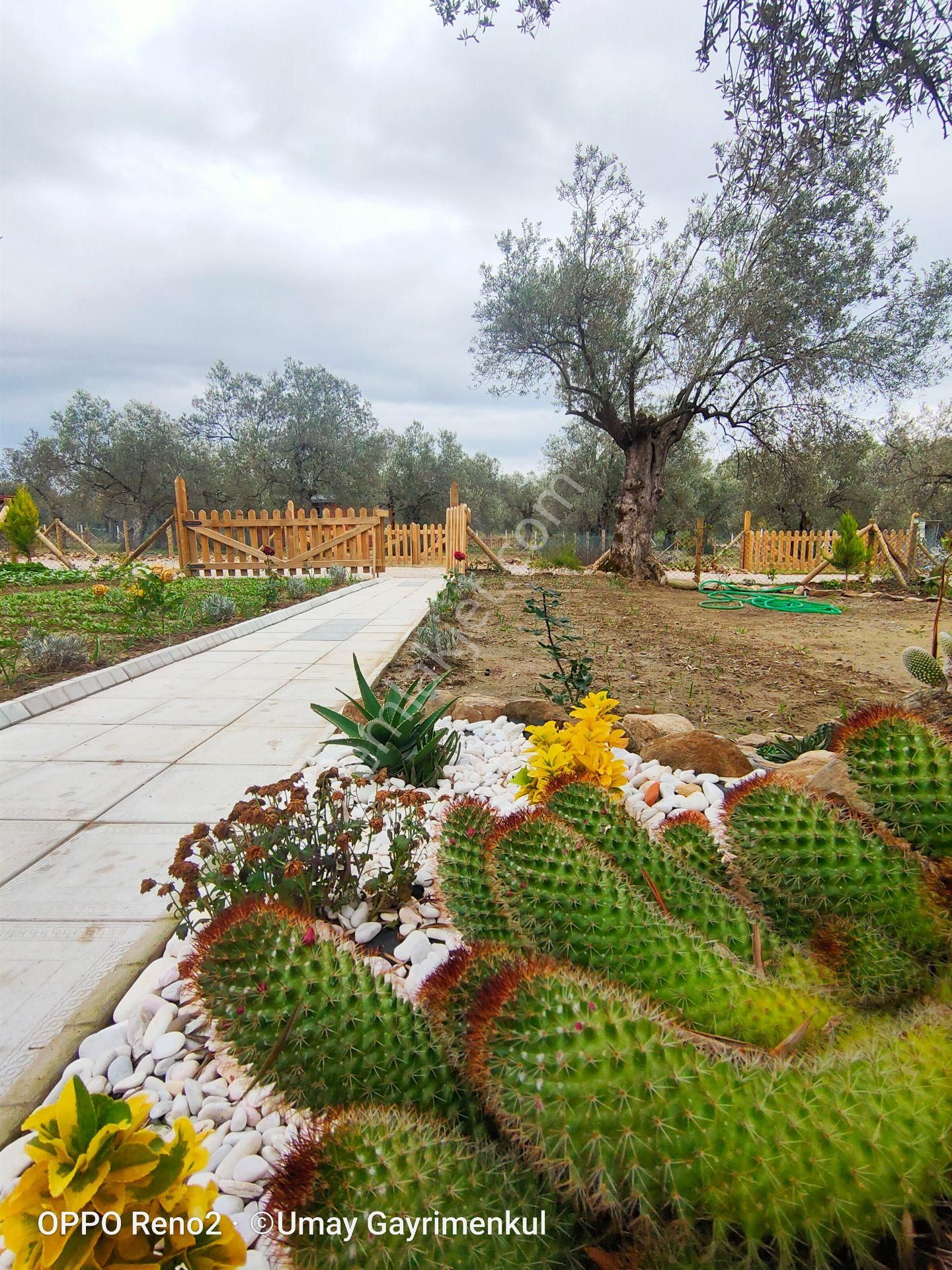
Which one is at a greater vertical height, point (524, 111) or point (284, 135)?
point (284, 135)

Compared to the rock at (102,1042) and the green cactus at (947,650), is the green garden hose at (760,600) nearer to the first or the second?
the green cactus at (947,650)

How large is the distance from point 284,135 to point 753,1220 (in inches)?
233

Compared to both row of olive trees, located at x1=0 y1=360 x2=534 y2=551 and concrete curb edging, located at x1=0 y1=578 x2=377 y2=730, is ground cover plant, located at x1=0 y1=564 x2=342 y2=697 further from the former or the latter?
row of olive trees, located at x1=0 y1=360 x2=534 y2=551

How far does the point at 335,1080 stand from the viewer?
2.39ft

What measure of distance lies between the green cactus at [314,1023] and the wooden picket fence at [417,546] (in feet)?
44.4

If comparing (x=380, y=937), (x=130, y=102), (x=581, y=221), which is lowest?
(x=380, y=937)

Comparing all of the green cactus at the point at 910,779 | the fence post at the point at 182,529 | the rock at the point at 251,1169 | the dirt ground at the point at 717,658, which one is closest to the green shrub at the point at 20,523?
the fence post at the point at 182,529

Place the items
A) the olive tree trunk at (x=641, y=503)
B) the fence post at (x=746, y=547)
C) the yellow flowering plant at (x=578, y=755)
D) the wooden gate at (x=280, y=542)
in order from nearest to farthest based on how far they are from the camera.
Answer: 1. the yellow flowering plant at (x=578, y=755)
2. the wooden gate at (x=280, y=542)
3. the olive tree trunk at (x=641, y=503)
4. the fence post at (x=746, y=547)

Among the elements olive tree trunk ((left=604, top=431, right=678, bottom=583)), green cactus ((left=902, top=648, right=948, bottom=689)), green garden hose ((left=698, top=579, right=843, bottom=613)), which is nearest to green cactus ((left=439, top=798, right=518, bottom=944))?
green cactus ((left=902, top=648, right=948, bottom=689))

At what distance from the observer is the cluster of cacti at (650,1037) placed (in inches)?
20.5

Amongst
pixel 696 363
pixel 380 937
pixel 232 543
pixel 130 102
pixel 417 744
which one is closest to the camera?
pixel 380 937

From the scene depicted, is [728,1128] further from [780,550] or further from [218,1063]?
[780,550]

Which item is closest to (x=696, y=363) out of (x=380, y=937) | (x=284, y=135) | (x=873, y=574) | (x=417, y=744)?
(x=873, y=574)

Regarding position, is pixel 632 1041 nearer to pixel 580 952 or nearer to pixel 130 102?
pixel 580 952
